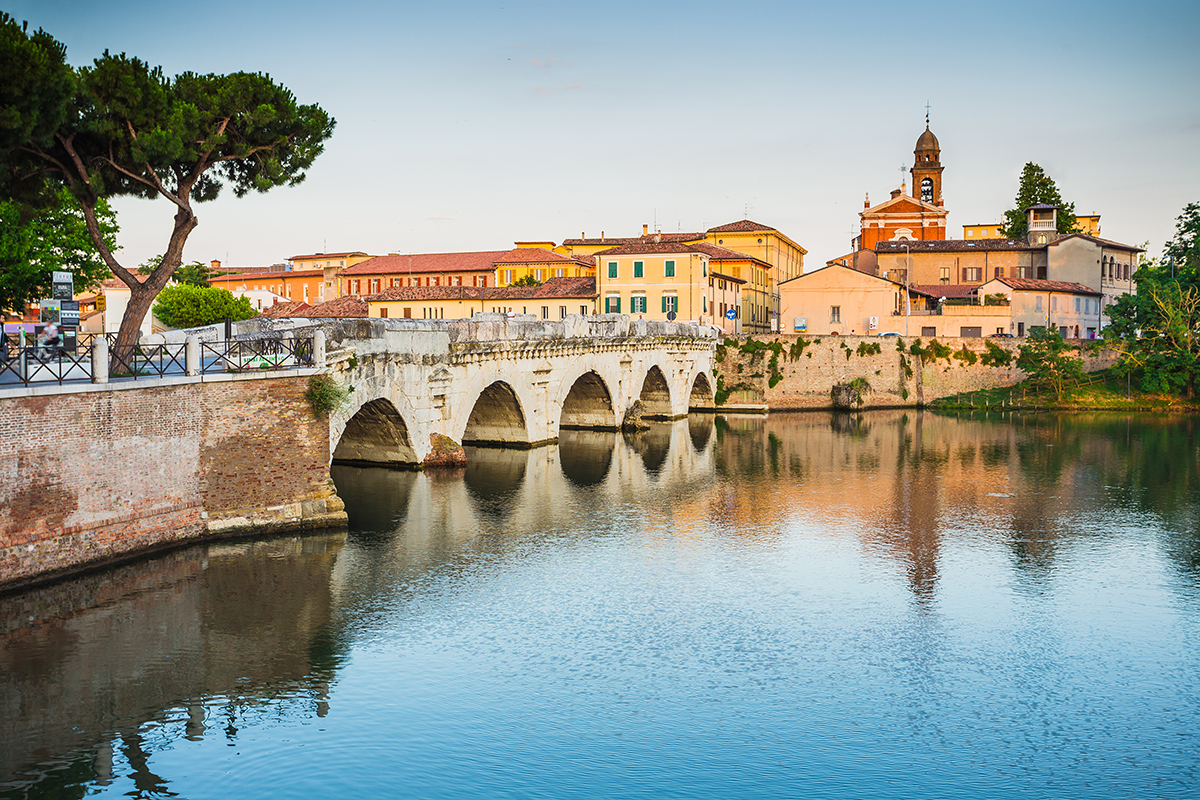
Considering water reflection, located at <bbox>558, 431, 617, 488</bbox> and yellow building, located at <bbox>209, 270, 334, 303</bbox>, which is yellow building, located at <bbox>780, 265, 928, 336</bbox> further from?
yellow building, located at <bbox>209, 270, 334, 303</bbox>

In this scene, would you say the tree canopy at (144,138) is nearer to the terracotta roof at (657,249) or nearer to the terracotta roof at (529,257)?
the terracotta roof at (657,249)

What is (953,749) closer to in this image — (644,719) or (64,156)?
(644,719)

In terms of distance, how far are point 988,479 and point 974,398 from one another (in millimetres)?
32188

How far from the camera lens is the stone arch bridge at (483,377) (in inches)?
1185

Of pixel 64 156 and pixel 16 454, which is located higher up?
pixel 64 156

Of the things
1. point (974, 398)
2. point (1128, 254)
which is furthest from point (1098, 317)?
point (974, 398)

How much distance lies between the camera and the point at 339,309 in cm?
7812

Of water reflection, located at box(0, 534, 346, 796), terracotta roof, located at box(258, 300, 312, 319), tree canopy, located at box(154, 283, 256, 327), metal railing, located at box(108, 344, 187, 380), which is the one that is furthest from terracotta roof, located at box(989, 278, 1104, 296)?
water reflection, located at box(0, 534, 346, 796)

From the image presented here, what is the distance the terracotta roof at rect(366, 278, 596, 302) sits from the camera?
76250 millimetres

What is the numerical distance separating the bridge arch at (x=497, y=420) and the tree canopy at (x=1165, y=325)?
145ft

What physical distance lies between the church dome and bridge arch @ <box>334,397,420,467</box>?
91532mm

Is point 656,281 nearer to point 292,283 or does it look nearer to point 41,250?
point 41,250

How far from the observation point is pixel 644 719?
15.8m

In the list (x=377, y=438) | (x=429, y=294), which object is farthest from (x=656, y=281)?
(x=377, y=438)
